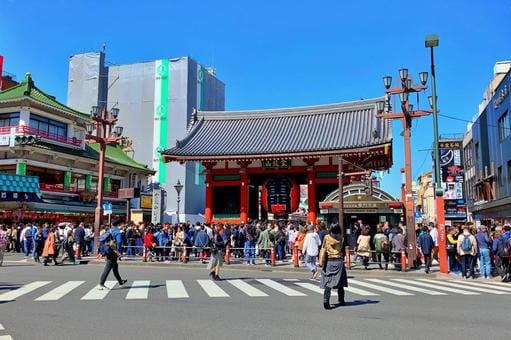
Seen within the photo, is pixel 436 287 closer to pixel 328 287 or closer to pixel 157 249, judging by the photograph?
pixel 328 287

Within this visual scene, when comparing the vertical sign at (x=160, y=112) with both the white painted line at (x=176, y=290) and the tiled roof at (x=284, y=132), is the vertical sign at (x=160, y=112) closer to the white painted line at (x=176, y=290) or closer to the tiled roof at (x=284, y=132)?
the tiled roof at (x=284, y=132)

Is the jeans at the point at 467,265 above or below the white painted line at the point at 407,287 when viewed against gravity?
above

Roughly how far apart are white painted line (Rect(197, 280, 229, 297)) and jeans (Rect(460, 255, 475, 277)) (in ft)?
27.7

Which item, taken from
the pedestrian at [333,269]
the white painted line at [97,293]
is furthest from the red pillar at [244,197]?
the pedestrian at [333,269]

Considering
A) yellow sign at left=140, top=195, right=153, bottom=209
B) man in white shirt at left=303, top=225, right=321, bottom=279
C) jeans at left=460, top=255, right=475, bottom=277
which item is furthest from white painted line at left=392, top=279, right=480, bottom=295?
yellow sign at left=140, top=195, right=153, bottom=209

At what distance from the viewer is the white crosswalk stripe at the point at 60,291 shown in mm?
10766

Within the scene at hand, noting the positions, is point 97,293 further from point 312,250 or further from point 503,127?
point 503,127

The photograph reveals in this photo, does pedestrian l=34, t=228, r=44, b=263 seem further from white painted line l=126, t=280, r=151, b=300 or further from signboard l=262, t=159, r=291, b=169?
signboard l=262, t=159, r=291, b=169

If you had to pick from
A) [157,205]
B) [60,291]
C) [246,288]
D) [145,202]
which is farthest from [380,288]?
[145,202]

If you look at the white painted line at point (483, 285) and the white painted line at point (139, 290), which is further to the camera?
the white painted line at point (483, 285)

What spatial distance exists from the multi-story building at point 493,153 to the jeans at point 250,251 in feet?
64.2

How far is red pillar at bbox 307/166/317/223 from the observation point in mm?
26120

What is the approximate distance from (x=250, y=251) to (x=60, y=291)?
30.5ft

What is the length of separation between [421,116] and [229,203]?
13.9 meters
